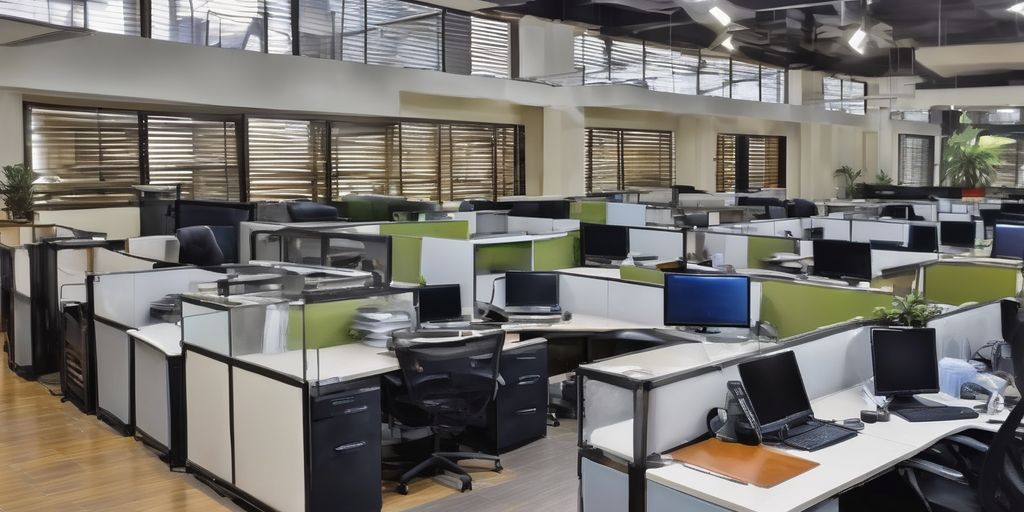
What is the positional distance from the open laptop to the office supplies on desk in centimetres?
13

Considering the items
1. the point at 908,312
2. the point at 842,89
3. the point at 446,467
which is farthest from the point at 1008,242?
the point at 842,89

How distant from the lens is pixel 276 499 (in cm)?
418

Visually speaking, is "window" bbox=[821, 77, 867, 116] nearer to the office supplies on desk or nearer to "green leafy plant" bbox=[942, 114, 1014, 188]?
"green leafy plant" bbox=[942, 114, 1014, 188]

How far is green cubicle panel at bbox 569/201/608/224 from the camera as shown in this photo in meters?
9.93

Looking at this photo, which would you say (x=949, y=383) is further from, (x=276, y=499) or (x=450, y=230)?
(x=450, y=230)

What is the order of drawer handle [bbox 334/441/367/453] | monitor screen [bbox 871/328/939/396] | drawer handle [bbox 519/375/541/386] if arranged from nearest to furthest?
monitor screen [bbox 871/328/939/396] → drawer handle [bbox 334/441/367/453] → drawer handle [bbox 519/375/541/386]

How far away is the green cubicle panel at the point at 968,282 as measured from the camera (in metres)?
5.04

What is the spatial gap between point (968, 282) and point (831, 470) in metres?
2.82

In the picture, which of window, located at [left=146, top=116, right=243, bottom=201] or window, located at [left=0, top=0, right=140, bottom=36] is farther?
window, located at [left=146, top=116, right=243, bottom=201]

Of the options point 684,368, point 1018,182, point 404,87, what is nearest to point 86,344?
point 684,368

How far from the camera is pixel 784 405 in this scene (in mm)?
3346

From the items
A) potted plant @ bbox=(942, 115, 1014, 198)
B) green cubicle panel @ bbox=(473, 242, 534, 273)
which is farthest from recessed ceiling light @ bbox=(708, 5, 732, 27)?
potted plant @ bbox=(942, 115, 1014, 198)

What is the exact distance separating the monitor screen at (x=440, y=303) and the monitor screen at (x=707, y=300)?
4.45 feet

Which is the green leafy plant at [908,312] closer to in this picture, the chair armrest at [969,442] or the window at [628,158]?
the chair armrest at [969,442]
